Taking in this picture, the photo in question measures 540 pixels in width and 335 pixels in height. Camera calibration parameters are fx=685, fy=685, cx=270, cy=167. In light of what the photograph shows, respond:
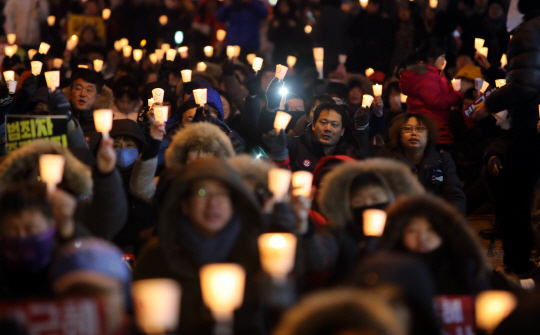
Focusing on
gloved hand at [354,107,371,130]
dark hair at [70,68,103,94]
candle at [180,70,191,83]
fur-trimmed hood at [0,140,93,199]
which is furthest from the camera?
candle at [180,70,191,83]

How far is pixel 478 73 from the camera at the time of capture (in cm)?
866

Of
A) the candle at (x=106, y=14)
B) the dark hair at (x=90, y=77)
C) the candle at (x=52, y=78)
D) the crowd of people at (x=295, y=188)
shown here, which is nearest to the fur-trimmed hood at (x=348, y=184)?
the crowd of people at (x=295, y=188)

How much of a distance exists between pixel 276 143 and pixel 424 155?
1.85m

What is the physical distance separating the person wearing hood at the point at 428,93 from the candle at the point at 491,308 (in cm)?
471

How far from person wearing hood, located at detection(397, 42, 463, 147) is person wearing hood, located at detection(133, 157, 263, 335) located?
15.0 feet

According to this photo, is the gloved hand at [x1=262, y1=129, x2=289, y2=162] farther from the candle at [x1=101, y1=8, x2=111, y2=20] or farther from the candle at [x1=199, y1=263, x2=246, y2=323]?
the candle at [x1=101, y1=8, x2=111, y2=20]

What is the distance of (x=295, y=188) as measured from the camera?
144 inches

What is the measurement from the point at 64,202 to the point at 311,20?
970 centimetres

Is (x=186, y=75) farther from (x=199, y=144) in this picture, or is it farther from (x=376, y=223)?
(x=376, y=223)

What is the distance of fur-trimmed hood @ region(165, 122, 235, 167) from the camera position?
4660 mm

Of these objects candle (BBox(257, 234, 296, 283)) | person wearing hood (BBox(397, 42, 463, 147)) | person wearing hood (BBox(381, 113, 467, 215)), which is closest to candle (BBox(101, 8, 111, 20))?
person wearing hood (BBox(397, 42, 463, 147))

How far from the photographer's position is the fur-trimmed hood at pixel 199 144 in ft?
15.3

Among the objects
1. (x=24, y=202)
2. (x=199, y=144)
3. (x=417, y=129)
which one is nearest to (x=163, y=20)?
(x=417, y=129)

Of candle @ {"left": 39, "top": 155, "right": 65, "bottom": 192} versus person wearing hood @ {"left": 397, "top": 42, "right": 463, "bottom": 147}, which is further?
person wearing hood @ {"left": 397, "top": 42, "right": 463, "bottom": 147}
